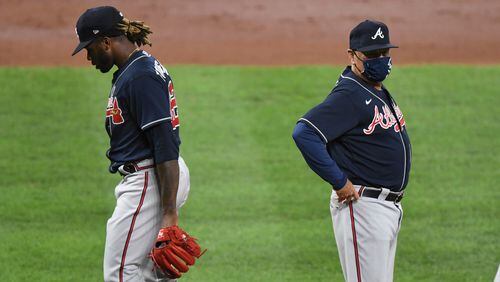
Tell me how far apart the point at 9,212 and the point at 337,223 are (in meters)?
4.31

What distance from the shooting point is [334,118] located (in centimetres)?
552

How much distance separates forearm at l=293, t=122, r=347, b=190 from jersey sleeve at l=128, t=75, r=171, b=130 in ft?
2.43

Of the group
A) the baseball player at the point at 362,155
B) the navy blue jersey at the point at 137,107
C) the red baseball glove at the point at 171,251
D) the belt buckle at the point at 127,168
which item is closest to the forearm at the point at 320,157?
the baseball player at the point at 362,155

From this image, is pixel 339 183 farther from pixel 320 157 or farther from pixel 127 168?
pixel 127 168

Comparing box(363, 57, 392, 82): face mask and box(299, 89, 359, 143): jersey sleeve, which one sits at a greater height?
box(363, 57, 392, 82): face mask

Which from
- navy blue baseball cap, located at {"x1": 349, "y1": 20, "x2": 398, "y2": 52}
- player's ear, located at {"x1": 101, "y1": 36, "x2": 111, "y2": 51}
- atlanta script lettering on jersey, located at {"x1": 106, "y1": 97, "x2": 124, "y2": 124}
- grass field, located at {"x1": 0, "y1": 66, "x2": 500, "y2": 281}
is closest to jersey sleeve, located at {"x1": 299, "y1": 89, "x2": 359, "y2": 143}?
navy blue baseball cap, located at {"x1": 349, "y1": 20, "x2": 398, "y2": 52}

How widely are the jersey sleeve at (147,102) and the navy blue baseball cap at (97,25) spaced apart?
325 mm

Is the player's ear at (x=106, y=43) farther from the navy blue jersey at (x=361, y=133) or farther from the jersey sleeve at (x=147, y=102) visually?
the navy blue jersey at (x=361, y=133)

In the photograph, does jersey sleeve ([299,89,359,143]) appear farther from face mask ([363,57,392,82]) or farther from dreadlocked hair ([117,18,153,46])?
dreadlocked hair ([117,18,153,46])

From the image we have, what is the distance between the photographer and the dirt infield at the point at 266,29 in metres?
13.6

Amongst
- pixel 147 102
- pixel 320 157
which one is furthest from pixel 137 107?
pixel 320 157

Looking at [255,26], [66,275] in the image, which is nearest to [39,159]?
[66,275]

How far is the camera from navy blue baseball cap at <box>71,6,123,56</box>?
5.47 meters

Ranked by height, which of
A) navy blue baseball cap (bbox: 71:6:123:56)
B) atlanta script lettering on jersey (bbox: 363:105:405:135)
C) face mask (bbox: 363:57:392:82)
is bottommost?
atlanta script lettering on jersey (bbox: 363:105:405:135)
